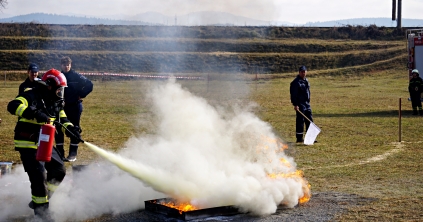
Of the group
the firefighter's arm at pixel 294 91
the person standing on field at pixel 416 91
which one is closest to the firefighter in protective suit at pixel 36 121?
the firefighter's arm at pixel 294 91

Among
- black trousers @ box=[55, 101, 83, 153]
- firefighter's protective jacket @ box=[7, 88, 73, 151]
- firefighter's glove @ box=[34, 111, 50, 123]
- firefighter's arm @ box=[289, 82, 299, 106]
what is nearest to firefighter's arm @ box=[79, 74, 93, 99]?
black trousers @ box=[55, 101, 83, 153]

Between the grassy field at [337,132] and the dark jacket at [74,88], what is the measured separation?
153 cm

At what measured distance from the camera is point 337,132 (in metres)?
16.3

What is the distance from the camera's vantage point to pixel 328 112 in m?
21.8

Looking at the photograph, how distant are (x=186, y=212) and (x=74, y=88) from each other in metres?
4.48

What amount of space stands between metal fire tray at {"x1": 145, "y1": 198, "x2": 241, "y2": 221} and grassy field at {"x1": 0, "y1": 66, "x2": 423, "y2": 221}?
1415 mm

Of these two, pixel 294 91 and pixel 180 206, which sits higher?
pixel 294 91

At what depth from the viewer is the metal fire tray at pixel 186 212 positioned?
7142 millimetres

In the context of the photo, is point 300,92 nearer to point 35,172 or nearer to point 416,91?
point 416,91

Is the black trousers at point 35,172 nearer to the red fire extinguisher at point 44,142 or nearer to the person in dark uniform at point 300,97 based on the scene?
the red fire extinguisher at point 44,142

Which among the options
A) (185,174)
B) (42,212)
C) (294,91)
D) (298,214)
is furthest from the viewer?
(294,91)

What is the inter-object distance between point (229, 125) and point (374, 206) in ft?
9.58

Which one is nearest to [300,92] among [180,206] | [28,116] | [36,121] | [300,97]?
[300,97]

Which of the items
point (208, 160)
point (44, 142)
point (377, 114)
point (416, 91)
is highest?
point (44, 142)
